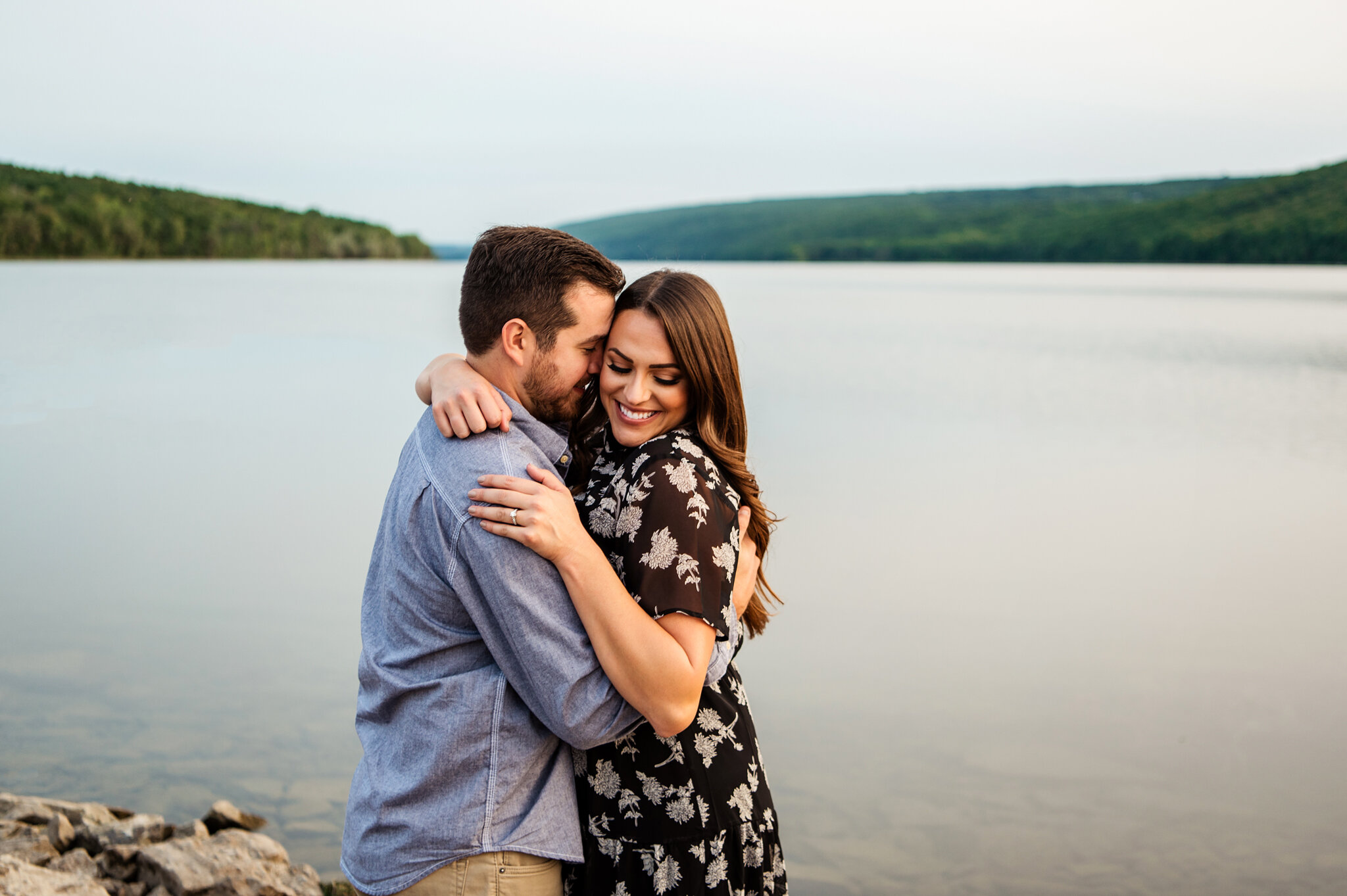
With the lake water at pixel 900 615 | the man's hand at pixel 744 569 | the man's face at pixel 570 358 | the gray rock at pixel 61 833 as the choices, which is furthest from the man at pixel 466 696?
the lake water at pixel 900 615

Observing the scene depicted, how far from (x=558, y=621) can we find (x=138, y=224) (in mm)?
66248

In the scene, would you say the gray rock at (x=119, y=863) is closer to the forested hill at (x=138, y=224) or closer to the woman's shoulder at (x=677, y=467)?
the woman's shoulder at (x=677, y=467)

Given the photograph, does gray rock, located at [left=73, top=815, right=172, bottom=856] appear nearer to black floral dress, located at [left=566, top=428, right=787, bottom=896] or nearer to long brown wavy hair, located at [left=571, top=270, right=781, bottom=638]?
black floral dress, located at [left=566, top=428, right=787, bottom=896]

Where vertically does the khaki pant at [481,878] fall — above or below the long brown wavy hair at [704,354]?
below

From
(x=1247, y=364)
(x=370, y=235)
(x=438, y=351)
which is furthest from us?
(x=370, y=235)

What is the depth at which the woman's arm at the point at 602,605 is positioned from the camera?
1.71 meters

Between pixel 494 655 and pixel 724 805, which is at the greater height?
pixel 494 655

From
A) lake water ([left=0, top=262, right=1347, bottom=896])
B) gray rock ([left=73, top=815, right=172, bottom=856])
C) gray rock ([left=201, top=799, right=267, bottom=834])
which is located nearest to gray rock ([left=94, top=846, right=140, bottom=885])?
gray rock ([left=73, top=815, right=172, bottom=856])

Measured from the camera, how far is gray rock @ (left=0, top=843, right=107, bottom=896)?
2.96 meters

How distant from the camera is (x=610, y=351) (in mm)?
2217

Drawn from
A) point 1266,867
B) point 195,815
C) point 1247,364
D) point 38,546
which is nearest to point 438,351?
point 38,546

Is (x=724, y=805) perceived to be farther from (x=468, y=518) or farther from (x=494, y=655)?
(x=468, y=518)

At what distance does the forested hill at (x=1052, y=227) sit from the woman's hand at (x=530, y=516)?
227ft

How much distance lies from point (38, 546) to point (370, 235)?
8716 centimetres
